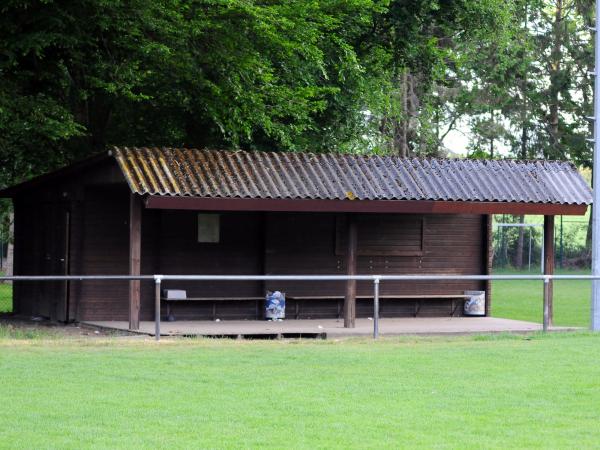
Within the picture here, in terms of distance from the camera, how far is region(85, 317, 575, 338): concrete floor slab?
62.0 feet

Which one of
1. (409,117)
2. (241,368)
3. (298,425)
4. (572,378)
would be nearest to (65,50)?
(241,368)

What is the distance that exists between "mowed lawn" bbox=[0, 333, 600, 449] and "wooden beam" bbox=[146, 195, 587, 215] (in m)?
2.79

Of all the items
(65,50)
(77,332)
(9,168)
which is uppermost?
(65,50)

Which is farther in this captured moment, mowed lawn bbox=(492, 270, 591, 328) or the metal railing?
mowed lawn bbox=(492, 270, 591, 328)

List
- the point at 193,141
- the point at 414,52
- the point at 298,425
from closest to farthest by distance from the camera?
1. the point at 298,425
2. the point at 193,141
3. the point at 414,52

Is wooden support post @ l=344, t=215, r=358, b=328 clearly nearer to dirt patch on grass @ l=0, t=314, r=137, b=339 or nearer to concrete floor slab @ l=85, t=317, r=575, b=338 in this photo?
concrete floor slab @ l=85, t=317, r=575, b=338

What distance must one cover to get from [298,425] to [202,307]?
1211 cm

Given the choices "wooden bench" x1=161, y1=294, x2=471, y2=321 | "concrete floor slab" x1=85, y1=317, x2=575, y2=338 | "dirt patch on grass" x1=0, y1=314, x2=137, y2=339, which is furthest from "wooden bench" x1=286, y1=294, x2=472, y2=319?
"dirt patch on grass" x1=0, y1=314, x2=137, y2=339

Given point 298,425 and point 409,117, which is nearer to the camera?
point 298,425

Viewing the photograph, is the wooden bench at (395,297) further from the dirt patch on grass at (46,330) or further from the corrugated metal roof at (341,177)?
the dirt patch on grass at (46,330)

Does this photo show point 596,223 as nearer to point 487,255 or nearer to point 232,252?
point 487,255

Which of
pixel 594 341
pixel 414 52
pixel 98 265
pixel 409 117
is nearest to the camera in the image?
pixel 594 341

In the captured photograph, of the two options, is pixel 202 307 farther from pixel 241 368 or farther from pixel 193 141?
pixel 241 368

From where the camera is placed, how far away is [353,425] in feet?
31.7
